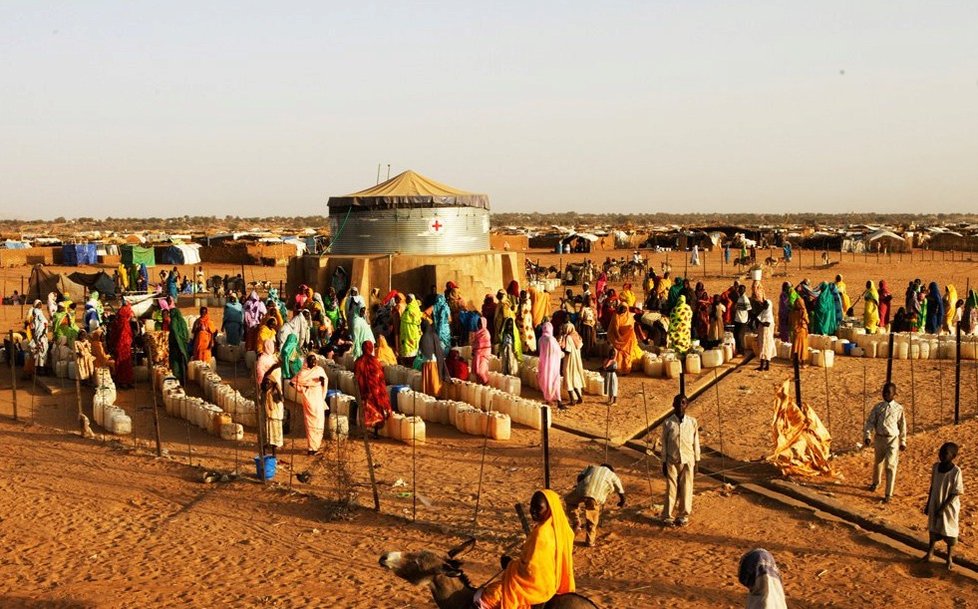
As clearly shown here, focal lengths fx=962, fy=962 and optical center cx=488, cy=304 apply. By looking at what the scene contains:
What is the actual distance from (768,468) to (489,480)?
279cm

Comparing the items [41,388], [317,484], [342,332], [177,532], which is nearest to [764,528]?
[317,484]

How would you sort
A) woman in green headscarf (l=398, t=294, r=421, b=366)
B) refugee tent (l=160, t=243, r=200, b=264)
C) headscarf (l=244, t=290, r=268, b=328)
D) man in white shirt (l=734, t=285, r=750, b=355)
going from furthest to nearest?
refugee tent (l=160, t=243, r=200, b=264)
headscarf (l=244, t=290, r=268, b=328)
man in white shirt (l=734, t=285, r=750, b=355)
woman in green headscarf (l=398, t=294, r=421, b=366)

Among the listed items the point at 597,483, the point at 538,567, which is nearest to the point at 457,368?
the point at 597,483

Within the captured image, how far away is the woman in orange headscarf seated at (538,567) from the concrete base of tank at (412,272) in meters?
15.0

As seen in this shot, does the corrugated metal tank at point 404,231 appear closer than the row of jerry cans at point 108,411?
No

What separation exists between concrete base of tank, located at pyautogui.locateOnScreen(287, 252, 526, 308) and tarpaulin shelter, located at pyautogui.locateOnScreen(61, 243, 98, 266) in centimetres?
2074

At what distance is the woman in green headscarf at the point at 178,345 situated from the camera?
13391 mm

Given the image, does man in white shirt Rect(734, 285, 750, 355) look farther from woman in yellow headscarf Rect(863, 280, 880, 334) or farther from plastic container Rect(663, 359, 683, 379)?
woman in yellow headscarf Rect(863, 280, 880, 334)

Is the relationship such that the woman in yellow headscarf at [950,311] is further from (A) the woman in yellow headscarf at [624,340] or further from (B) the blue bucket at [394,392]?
(B) the blue bucket at [394,392]

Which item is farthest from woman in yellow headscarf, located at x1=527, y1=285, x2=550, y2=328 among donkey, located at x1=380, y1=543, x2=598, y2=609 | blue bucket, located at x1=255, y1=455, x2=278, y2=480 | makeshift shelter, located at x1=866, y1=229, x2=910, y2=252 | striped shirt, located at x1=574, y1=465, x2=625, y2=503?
makeshift shelter, located at x1=866, y1=229, x2=910, y2=252

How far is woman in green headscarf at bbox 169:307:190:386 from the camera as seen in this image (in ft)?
43.9

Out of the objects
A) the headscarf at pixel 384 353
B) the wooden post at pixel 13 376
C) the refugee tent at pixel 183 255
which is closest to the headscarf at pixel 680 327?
the headscarf at pixel 384 353

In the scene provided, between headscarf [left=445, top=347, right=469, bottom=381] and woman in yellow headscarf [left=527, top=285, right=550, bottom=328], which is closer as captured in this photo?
headscarf [left=445, top=347, right=469, bottom=381]

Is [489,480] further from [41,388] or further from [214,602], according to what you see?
[41,388]
